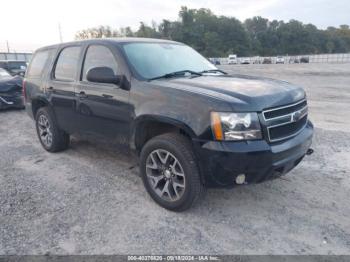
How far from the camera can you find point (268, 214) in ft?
10.7

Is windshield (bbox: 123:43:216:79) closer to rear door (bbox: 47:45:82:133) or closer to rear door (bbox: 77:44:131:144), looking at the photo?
rear door (bbox: 77:44:131:144)

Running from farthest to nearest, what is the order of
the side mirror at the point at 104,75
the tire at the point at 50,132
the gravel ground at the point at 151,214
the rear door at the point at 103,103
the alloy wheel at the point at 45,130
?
the alloy wheel at the point at 45,130 → the tire at the point at 50,132 → the rear door at the point at 103,103 → the side mirror at the point at 104,75 → the gravel ground at the point at 151,214

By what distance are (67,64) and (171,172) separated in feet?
8.74

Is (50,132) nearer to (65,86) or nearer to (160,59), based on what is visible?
(65,86)

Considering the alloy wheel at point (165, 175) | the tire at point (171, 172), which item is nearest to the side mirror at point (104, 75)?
the tire at point (171, 172)

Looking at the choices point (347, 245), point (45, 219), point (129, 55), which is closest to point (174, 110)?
point (129, 55)

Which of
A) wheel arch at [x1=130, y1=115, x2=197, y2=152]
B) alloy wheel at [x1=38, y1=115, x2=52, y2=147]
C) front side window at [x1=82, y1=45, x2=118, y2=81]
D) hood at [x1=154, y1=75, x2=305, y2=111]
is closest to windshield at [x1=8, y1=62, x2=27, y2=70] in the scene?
alloy wheel at [x1=38, y1=115, x2=52, y2=147]

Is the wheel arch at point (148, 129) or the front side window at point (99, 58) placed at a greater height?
the front side window at point (99, 58)

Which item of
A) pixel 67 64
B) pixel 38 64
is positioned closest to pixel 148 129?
pixel 67 64

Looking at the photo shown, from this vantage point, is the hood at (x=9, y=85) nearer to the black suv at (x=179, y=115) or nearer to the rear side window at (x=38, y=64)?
the rear side window at (x=38, y=64)

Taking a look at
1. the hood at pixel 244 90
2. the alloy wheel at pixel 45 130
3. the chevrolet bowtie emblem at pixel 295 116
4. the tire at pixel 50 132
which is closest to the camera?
the hood at pixel 244 90

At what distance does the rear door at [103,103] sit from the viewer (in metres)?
3.70

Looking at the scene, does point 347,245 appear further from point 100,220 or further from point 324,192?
point 100,220

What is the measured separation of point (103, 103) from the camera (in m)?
3.91
